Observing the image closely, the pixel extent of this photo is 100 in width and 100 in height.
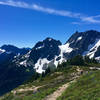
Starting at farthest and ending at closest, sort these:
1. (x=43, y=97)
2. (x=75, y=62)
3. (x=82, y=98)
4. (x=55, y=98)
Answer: (x=75, y=62) < (x=43, y=97) < (x=55, y=98) < (x=82, y=98)

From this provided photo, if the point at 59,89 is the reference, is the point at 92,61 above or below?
above

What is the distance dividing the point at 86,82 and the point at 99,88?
1145 cm

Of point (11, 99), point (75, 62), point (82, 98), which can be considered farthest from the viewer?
point (75, 62)

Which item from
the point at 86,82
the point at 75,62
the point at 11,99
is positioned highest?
the point at 75,62

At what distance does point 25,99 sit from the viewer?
189ft

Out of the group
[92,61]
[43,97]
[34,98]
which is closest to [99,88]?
[43,97]

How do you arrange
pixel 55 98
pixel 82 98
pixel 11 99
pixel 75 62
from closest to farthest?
pixel 82 98
pixel 55 98
pixel 11 99
pixel 75 62

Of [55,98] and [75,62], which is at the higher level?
[75,62]

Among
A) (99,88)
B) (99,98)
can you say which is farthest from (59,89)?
(99,98)

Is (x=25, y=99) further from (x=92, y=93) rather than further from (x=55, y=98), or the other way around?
(x=92, y=93)

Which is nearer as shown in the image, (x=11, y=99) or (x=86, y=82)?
(x=86, y=82)

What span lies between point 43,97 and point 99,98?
1968 cm

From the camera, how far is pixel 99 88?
1698 inches

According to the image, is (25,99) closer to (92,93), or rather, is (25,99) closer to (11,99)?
(11,99)
